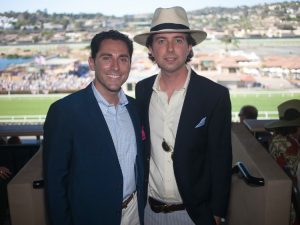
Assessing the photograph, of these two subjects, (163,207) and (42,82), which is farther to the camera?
(42,82)

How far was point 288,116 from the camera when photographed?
2398mm

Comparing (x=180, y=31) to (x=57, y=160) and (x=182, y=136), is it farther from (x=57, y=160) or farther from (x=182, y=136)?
(x=57, y=160)

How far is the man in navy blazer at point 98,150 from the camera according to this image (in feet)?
3.99

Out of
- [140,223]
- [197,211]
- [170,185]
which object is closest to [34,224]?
[140,223]

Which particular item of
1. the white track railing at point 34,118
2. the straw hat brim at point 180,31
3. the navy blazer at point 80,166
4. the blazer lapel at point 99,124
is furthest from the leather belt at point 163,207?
the white track railing at point 34,118

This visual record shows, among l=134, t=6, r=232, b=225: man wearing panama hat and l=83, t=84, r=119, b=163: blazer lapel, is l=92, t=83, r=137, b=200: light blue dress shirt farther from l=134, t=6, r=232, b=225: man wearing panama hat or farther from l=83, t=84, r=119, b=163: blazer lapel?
l=134, t=6, r=232, b=225: man wearing panama hat

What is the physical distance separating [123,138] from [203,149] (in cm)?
42

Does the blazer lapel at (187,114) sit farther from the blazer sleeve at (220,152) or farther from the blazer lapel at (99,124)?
the blazer lapel at (99,124)

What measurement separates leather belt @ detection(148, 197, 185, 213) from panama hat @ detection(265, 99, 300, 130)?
44.6 inches

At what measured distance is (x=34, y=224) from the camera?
5.33 ft

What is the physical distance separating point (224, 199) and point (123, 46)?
88cm

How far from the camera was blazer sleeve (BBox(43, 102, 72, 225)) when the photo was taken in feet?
3.91

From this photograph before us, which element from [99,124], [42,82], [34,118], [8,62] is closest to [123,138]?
[99,124]

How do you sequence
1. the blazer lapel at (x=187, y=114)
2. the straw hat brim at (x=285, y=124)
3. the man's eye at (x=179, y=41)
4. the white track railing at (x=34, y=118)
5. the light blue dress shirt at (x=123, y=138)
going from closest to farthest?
the light blue dress shirt at (x=123, y=138)
the blazer lapel at (x=187, y=114)
the man's eye at (x=179, y=41)
the straw hat brim at (x=285, y=124)
the white track railing at (x=34, y=118)
